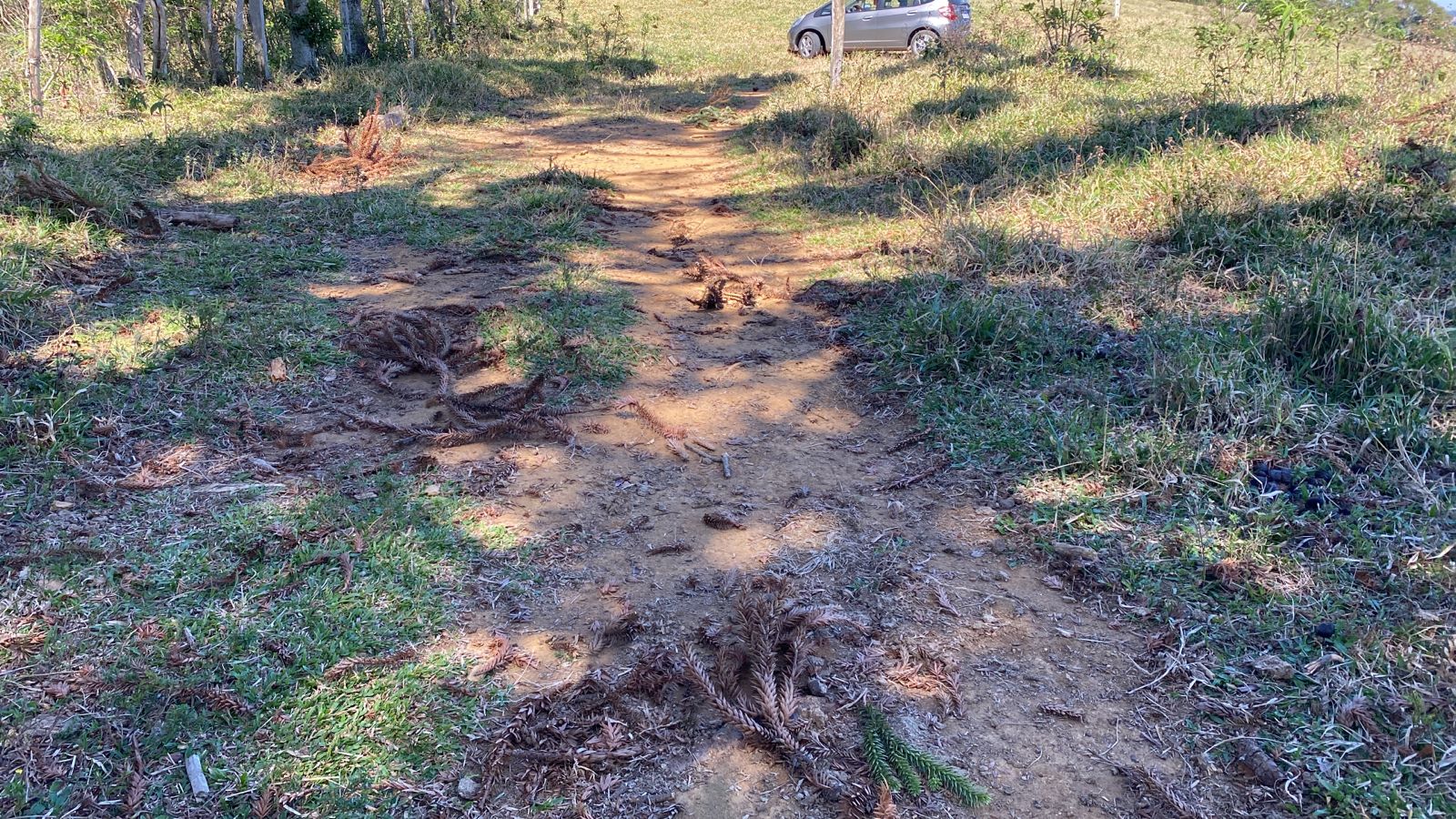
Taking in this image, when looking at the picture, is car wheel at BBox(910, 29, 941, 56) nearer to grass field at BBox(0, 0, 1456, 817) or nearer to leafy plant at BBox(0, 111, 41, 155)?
grass field at BBox(0, 0, 1456, 817)

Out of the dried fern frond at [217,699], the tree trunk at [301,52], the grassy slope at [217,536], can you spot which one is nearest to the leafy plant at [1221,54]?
the grassy slope at [217,536]

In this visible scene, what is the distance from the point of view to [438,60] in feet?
47.2

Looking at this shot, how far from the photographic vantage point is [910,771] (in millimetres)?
2551

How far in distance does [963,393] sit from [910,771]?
263 cm

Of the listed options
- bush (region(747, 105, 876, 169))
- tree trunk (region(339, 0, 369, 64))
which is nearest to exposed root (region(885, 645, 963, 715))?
bush (region(747, 105, 876, 169))

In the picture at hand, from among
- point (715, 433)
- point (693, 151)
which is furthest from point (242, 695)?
point (693, 151)

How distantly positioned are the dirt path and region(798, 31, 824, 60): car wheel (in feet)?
→ 48.5

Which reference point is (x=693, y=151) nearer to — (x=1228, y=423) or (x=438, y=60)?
(x=438, y=60)

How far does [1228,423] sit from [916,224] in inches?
148

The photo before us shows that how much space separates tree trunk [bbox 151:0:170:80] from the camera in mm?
12141

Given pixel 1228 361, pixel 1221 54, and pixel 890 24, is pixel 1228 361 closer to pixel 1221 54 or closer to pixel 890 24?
pixel 1221 54

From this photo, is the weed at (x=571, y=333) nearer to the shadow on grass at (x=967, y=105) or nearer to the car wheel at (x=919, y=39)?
the shadow on grass at (x=967, y=105)

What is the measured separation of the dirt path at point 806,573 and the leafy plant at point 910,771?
0.06m

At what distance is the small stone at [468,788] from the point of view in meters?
2.52
